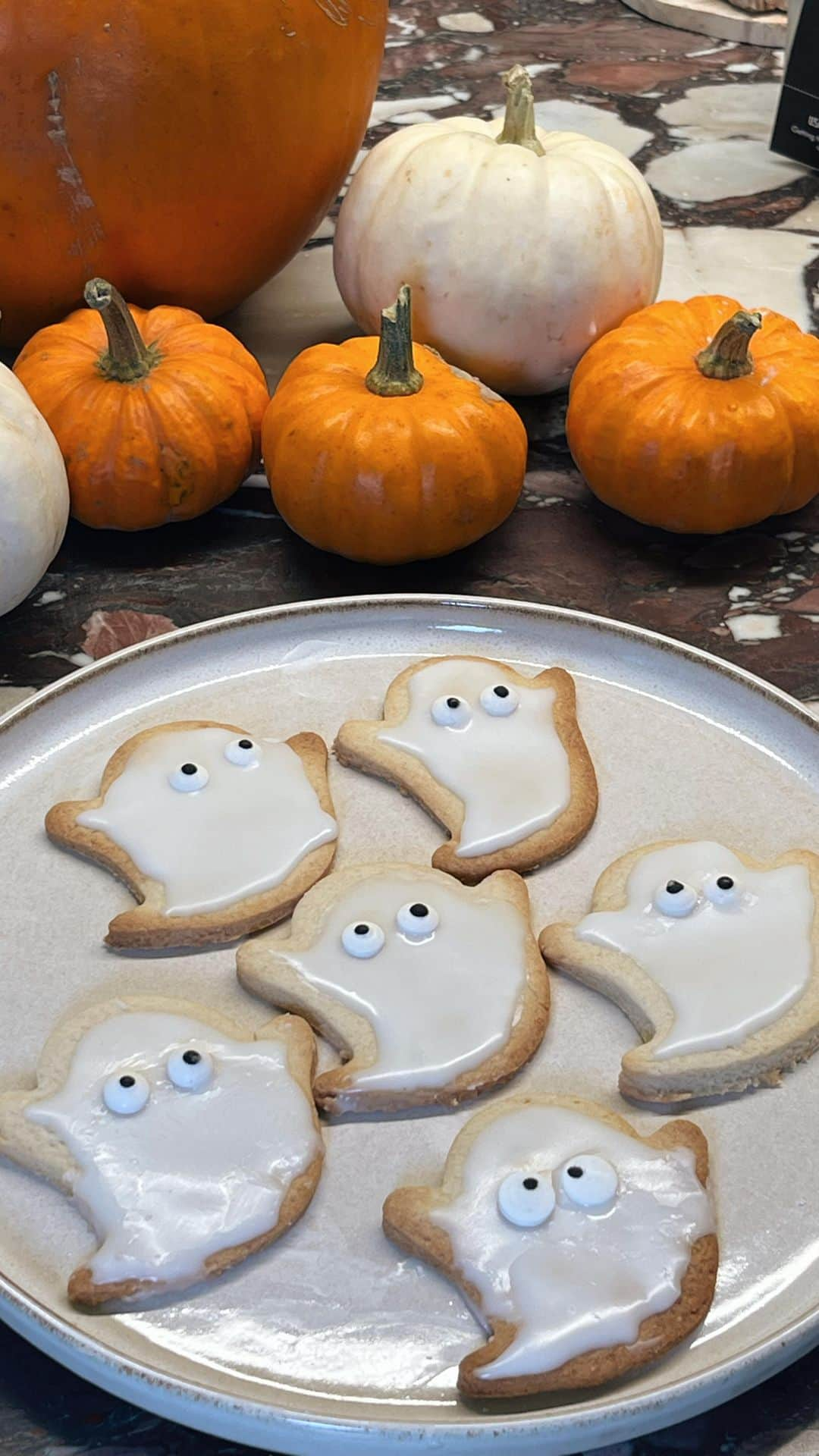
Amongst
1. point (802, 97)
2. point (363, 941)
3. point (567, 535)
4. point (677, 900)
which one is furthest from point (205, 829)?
point (802, 97)

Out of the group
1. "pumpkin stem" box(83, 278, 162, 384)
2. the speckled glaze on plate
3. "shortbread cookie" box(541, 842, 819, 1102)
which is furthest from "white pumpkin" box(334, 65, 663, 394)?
"shortbread cookie" box(541, 842, 819, 1102)

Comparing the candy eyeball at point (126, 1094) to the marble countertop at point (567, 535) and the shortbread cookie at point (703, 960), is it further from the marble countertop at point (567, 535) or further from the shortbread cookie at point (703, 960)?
the shortbread cookie at point (703, 960)

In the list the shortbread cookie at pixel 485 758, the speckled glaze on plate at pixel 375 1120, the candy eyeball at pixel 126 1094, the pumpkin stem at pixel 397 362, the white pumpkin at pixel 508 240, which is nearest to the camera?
the speckled glaze on plate at pixel 375 1120

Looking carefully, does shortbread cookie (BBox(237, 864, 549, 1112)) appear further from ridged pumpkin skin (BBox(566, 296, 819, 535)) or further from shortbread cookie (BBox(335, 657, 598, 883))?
ridged pumpkin skin (BBox(566, 296, 819, 535))

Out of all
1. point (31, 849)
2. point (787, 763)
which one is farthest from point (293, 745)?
point (787, 763)

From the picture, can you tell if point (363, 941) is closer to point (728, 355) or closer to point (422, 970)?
point (422, 970)

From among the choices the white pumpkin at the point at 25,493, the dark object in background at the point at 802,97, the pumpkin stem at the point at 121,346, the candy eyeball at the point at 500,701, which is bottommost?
the candy eyeball at the point at 500,701

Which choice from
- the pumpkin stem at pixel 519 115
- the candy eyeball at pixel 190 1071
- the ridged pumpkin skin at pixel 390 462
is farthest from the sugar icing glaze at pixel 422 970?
the pumpkin stem at pixel 519 115
